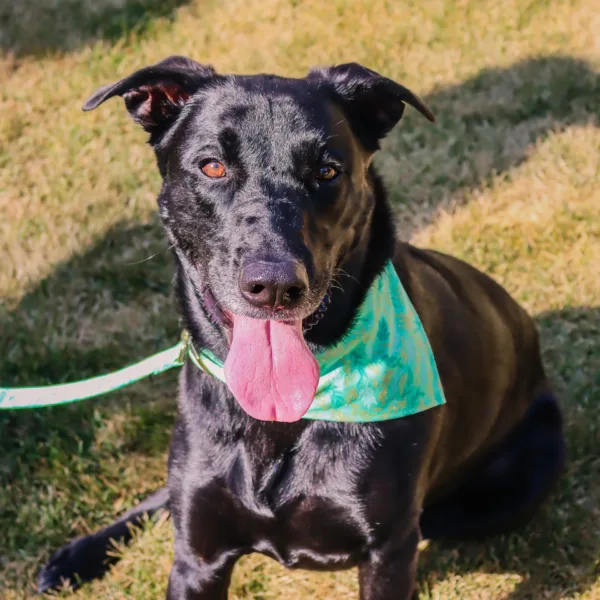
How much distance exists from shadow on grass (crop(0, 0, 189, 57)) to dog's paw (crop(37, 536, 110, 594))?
4.35m

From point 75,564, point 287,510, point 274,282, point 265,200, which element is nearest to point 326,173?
point 265,200

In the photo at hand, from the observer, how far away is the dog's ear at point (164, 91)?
97.0 inches

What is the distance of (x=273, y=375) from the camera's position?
2273 mm

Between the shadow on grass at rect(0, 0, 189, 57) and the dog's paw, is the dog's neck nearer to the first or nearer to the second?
the dog's paw

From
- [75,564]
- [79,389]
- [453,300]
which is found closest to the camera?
[79,389]

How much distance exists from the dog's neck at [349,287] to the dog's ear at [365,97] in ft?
0.55

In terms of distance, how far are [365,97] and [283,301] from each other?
78cm

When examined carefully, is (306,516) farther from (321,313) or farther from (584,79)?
(584,79)

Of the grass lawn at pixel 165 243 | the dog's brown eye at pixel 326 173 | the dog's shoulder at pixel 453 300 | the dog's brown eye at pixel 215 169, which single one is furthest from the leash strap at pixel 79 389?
the grass lawn at pixel 165 243

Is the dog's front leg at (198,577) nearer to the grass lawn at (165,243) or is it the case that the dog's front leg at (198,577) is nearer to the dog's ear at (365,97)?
the grass lawn at (165,243)

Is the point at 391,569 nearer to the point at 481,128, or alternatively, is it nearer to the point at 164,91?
the point at 164,91

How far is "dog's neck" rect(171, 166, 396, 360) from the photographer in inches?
97.5

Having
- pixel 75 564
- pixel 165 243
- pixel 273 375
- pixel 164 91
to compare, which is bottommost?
pixel 75 564

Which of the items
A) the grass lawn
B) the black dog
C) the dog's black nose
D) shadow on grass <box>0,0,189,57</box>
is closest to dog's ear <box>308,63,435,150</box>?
the black dog
